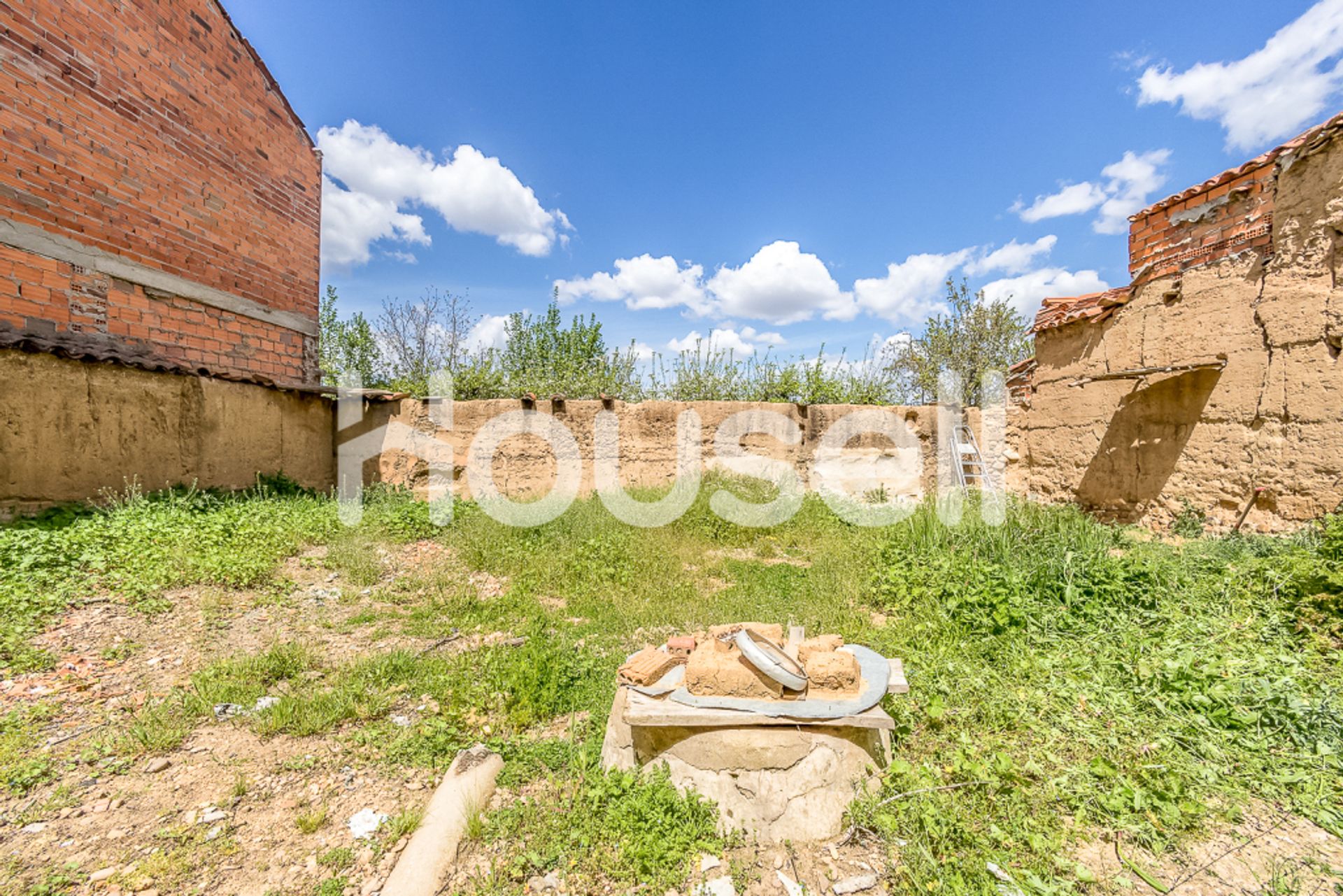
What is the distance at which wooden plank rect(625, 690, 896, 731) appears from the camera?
7.02 ft

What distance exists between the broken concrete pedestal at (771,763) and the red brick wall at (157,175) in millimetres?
7436

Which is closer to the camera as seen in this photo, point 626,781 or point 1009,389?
point 626,781

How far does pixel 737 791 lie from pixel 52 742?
3.27m

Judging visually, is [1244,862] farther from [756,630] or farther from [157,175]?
[157,175]

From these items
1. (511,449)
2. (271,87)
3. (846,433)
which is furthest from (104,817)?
(271,87)

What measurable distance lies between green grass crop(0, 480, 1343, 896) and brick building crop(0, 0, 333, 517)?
0.85 m

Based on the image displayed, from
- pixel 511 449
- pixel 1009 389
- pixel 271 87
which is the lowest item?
pixel 511 449

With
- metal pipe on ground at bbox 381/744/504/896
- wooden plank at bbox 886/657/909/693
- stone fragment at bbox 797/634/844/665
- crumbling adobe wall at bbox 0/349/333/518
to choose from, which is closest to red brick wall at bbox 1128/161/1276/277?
wooden plank at bbox 886/657/909/693

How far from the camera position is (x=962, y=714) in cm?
270

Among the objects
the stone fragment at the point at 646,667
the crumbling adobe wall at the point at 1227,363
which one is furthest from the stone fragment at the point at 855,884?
the crumbling adobe wall at the point at 1227,363

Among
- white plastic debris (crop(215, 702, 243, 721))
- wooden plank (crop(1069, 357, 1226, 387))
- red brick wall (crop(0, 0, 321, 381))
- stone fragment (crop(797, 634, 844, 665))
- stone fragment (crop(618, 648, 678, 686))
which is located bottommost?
white plastic debris (crop(215, 702, 243, 721))

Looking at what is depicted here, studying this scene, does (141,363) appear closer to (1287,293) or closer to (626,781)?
(626,781)

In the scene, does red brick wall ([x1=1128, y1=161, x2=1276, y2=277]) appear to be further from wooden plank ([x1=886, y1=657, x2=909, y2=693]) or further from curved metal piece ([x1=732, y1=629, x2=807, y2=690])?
curved metal piece ([x1=732, y1=629, x2=807, y2=690])

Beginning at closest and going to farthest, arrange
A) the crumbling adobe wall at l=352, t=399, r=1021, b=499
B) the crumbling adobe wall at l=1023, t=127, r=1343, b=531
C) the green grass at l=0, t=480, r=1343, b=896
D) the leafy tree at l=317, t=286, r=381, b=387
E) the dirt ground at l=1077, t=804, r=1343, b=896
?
the dirt ground at l=1077, t=804, r=1343, b=896 < the green grass at l=0, t=480, r=1343, b=896 < the crumbling adobe wall at l=1023, t=127, r=1343, b=531 < the crumbling adobe wall at l=352, t=399, r=1021, b=499 < the leafy tree at l=317, t=286, r=381, b=387
